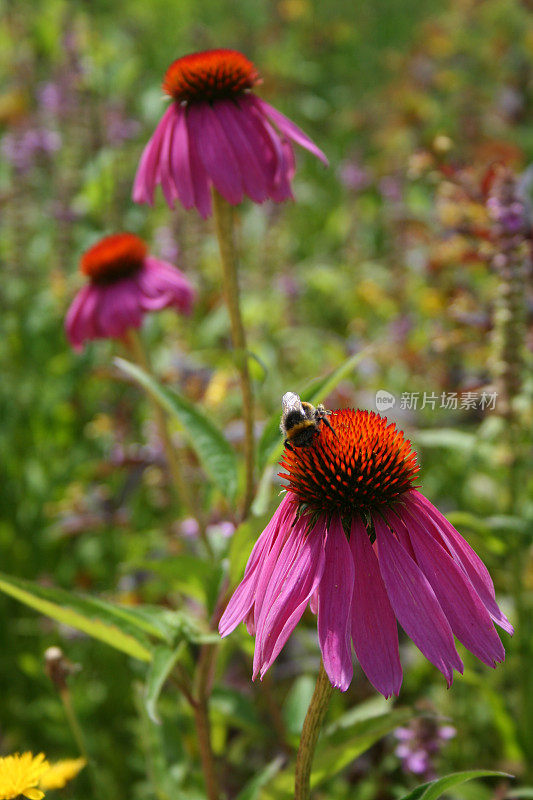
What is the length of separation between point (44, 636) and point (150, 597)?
10.0 inches

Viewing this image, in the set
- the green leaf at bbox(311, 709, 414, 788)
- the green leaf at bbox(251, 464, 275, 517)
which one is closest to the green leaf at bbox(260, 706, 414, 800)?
the green leaf at bbox(311, 709, 414, 788)

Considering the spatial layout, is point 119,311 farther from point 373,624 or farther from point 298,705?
point 373,624

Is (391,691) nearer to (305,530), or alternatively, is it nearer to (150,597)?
(305,530)

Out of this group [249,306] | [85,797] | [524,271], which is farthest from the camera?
[249,306]

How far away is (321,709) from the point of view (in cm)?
55

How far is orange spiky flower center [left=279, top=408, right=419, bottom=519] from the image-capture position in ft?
1.75

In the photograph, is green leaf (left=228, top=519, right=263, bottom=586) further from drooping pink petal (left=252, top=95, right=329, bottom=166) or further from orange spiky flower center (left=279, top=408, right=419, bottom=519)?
drooping pink petal (left=252, top=95, right=329, bottom=166)

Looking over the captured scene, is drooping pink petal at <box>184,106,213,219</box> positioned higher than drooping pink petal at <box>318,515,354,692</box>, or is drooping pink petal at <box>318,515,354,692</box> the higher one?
drooping pink petal at <box>184,106,213,219</box>

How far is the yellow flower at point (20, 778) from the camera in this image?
0.63 m

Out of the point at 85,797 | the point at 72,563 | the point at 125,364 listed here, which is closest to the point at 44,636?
the point at 72,563

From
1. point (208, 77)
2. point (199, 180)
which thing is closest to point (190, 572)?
point (199, 180)

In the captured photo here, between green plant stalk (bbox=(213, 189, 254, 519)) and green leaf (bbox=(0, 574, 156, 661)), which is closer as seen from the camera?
green leaf (bbox=(0, 574, 156, 661))

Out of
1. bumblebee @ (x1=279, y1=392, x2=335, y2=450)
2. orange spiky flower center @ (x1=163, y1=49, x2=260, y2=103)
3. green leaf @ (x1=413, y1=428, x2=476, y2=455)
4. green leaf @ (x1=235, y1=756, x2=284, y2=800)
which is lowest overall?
green leaf @ (x1=235, y1=756, x2=284, y2=800)

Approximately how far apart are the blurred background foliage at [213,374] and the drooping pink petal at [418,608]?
0.98ft
